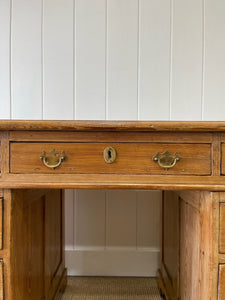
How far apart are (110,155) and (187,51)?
931mm

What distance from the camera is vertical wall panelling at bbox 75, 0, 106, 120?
4.67 feet

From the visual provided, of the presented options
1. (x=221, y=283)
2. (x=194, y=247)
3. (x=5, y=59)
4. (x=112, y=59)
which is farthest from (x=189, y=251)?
(x=5, y=59)

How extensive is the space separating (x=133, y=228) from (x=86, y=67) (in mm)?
909

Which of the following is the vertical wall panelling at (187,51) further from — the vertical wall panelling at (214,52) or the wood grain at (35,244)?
the wood grain at (35,244)

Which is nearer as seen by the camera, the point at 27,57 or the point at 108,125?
the point at 108,125

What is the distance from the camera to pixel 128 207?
1515 millimetres

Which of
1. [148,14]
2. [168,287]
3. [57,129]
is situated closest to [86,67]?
[148,14]

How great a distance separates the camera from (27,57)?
4.72 feet

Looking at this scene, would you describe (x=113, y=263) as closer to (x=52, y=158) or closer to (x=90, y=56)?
(x=52, y=158)

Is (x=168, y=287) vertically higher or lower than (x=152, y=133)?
lower

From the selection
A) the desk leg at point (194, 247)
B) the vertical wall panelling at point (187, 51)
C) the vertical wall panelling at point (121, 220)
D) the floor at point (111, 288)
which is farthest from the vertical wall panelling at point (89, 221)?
the vertical wall panelling at point (187, 51)

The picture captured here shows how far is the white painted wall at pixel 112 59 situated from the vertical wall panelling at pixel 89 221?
45 centimetres

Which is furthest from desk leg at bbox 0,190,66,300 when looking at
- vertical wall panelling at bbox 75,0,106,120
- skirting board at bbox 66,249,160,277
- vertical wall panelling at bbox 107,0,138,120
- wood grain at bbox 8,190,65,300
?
vertical wall panelling at bbox 107,0,138,120

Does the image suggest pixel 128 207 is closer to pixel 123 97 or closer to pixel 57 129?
pixel 123 97
